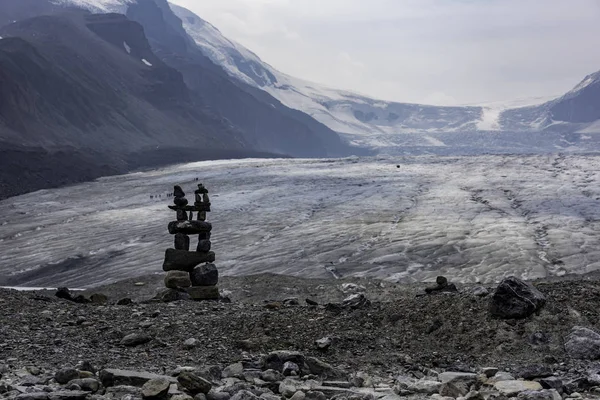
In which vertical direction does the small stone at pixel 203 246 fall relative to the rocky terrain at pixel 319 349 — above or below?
above

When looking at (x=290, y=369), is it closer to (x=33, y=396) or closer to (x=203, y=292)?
(x=33, y=396)

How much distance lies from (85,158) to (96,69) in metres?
85.6

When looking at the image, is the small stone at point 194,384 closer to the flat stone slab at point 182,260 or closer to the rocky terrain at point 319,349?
the rocky terrain at point 319,349

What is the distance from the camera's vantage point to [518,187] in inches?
2317

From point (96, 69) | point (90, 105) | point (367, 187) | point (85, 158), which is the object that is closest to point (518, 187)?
point (367, 187)

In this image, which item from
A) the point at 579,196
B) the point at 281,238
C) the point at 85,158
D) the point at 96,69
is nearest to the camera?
the point at 281,238

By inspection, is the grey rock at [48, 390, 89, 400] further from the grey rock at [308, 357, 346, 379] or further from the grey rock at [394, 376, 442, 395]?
the grey rock at [394, 376, 442, 395]

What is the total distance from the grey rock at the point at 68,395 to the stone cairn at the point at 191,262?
9.80 m

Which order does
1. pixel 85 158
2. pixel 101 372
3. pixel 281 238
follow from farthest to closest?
pixel 85 158, pixel 281 238, pixel 101 372

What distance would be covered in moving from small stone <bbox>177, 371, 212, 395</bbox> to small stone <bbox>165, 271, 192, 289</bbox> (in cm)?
990

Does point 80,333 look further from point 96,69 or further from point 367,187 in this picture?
point 96,69

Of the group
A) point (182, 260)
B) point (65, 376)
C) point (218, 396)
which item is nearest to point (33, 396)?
point (65, 376)

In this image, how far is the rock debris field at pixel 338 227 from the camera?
32594 millimetres

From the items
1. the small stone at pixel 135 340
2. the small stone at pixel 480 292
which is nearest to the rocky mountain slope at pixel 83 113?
the small stone at pixel 135 340
